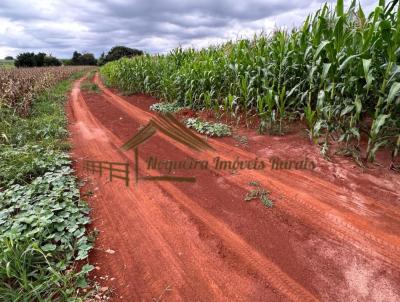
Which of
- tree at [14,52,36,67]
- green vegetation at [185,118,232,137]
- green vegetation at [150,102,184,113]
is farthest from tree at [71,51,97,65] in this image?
green vegetation at [185,118,232,137]

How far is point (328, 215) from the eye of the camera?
8.23 ft

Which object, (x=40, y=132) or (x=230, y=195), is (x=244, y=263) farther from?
(x=40, y=132)

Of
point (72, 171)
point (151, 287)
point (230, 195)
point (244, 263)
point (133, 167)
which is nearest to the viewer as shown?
point (151, 287)

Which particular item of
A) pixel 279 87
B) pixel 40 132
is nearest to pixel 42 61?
pixel 40 132

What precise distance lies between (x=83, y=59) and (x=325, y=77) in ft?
188

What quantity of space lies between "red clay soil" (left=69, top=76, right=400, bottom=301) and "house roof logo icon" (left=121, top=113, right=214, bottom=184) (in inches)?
7.2

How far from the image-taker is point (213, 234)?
92.0 inches

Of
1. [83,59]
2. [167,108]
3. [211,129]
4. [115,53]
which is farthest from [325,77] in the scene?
[83,59]

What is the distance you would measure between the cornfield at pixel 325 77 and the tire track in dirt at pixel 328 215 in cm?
88

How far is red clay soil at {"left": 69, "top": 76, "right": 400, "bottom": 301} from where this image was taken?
71.7 inches

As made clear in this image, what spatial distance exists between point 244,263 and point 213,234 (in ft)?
1.34

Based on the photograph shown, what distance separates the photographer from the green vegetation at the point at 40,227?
5.84ft

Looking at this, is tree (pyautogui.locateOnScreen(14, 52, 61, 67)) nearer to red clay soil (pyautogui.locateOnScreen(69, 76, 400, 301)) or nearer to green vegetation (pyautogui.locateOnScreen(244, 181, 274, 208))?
red clay soil (pyautogui.locateOnScreen(69, 76, 400, 301))

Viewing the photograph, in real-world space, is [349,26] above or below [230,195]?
above
